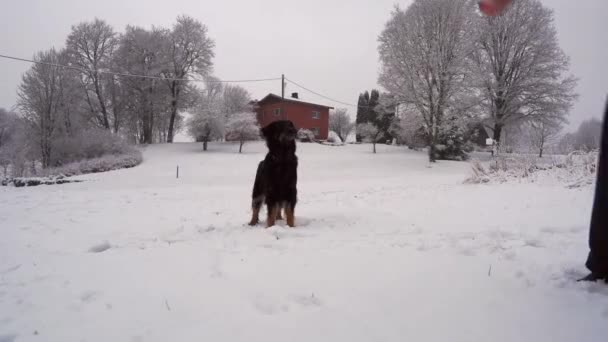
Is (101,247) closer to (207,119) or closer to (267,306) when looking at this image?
(267,306)

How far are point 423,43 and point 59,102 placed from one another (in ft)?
85.2

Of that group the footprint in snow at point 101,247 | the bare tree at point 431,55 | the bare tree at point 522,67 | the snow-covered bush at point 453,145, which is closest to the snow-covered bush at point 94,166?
the footprint in snow at point 101,247

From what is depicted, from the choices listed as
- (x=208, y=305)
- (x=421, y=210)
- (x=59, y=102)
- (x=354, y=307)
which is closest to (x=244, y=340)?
(x=208, y=305)

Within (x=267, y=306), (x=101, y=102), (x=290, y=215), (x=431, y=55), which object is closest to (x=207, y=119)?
(x=101, y=102)

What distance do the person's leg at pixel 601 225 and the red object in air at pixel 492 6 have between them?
1307 millimetres

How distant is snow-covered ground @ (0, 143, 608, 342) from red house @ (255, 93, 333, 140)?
31.0 metres

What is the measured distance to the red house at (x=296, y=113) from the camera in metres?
35.3

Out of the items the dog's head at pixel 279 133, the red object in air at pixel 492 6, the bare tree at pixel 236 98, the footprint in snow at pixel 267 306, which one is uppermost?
the bare tree at pixel 236 98

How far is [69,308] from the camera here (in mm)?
1829

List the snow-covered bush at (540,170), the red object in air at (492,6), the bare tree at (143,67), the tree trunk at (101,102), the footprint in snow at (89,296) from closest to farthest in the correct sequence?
1. the red object in air at (492,6)
2. the footprint in snow at (89,296)
3. the snow-covered bush at (540,170)
4. the tree trunk at (101,102)
5. the bare tree at (143,67)

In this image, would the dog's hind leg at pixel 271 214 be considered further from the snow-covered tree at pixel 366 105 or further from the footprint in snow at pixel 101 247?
the snow-covered tree at pixel 366 105

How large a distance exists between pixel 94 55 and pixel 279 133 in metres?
32.8

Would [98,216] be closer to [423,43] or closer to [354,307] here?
[354,307]

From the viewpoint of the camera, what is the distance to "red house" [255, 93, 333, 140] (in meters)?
35.3
